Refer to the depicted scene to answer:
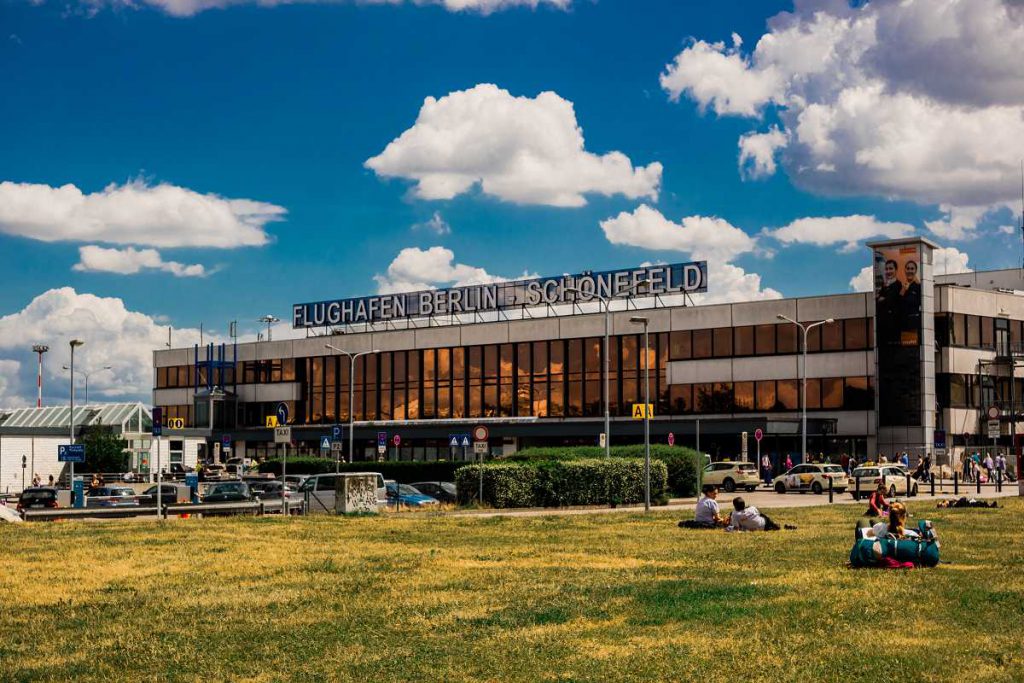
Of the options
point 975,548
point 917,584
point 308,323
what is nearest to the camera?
point 917,584

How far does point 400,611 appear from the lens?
604 inches

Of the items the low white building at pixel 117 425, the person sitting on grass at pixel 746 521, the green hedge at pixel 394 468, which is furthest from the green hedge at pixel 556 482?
the low white building at pixel 117 425

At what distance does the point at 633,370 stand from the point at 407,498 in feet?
145

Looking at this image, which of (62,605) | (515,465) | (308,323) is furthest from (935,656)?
(308,323)

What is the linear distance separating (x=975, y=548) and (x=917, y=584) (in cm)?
656

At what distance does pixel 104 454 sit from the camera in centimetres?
8338

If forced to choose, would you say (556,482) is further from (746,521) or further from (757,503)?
(746,521)

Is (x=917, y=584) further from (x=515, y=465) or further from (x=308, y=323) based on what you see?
(x=308, y=323)

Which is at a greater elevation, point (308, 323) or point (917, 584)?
point (308, 323)

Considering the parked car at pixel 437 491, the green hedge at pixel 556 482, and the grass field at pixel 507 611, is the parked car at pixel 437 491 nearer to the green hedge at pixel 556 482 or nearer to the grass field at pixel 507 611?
the green hedge at pixel 556 482

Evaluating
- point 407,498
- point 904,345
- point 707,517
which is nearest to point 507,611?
point 707,517

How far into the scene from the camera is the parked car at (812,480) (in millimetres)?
55531

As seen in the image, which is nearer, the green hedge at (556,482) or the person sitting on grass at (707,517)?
the person sitting on grass at (707,517)

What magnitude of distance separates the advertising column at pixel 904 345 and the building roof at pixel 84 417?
59163 millimetres
